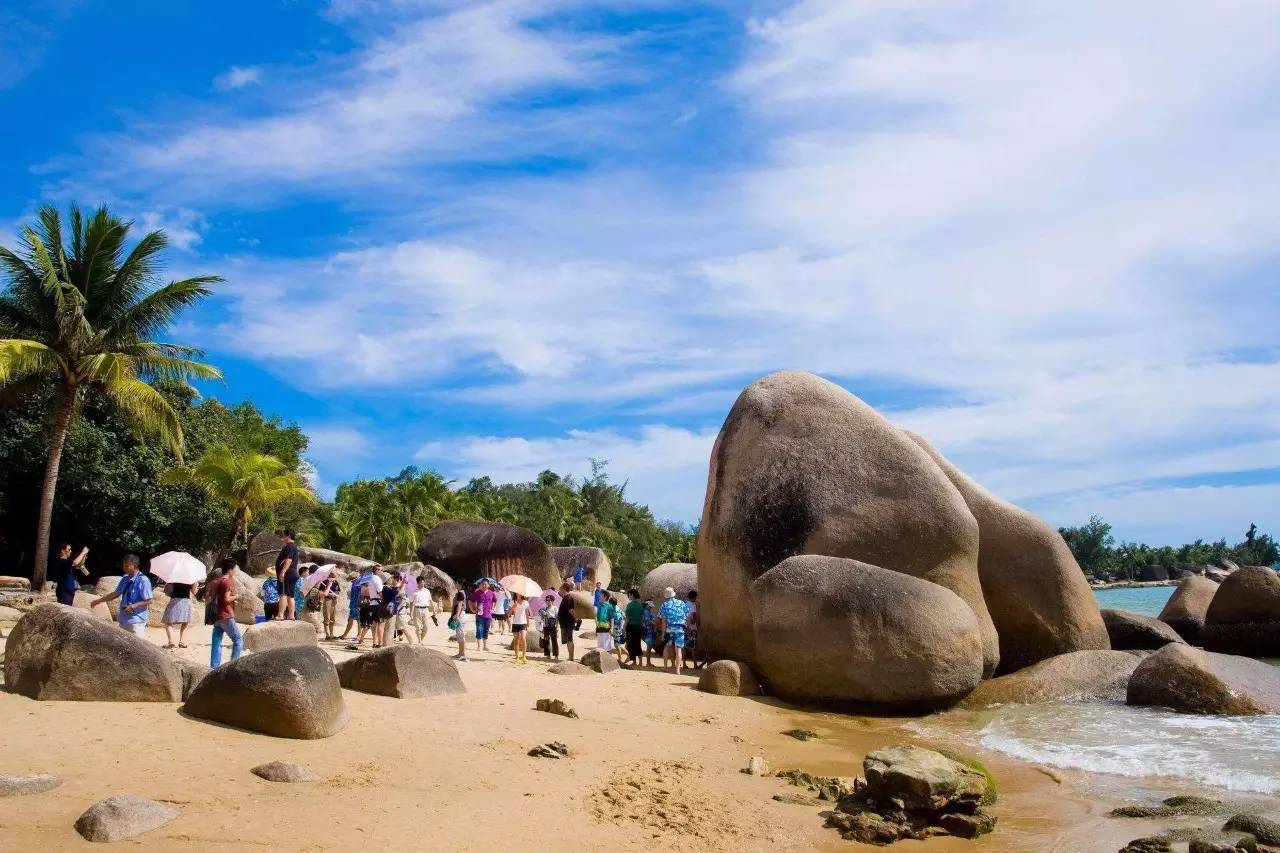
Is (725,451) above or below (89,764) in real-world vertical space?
above

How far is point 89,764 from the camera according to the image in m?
7.23

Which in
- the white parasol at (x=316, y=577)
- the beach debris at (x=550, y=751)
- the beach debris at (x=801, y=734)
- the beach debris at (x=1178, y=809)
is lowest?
the beach debris at (x=1178, y=809)

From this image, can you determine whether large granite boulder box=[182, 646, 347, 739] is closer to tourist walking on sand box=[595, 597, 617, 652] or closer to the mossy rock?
the mossy rock

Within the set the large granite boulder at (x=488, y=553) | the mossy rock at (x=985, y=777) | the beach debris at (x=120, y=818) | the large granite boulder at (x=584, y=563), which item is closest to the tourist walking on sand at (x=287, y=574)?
the beach debris at (x=120, y=818)

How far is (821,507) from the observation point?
16031 mm

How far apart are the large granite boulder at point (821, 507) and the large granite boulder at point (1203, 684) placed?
87.4 inches

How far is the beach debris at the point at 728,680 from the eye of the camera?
14445mm

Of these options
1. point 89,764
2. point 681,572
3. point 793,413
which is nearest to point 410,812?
point 89,764

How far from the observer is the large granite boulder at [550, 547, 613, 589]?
35.6m

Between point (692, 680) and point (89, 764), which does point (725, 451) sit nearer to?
point (692, 680)

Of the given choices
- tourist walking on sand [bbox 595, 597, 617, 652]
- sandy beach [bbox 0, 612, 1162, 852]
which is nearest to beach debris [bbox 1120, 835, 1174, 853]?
sandy beach [bbox 0, 612, 1162, 852]

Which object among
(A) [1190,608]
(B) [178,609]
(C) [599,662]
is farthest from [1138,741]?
(A) [1190,608]

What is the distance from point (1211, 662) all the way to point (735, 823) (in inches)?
351

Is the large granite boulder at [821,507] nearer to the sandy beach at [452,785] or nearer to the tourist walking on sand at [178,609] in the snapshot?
the sandy beach at [452,785]
